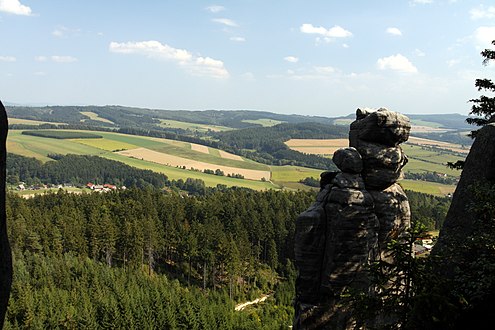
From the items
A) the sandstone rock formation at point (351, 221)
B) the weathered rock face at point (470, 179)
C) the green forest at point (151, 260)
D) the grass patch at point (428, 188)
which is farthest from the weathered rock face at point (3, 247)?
the grass patch at point (428, 188)

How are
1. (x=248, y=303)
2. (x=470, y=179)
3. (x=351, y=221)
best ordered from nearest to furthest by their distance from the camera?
(x=470, y=179)
(x=351, y=221)
(x=248, y=303)

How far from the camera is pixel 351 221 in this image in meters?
21.6

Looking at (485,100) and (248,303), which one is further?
(248,303)

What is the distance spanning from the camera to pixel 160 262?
9206 cm

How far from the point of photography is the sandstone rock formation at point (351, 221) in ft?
70.5

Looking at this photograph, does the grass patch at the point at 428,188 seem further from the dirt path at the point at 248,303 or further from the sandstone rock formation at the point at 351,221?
the sandstone rock formation at the point at 351,221

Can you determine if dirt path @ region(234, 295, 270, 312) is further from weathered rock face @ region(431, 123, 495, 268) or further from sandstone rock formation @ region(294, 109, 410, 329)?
weathered rock face @ region(431, 123, 495, 268)

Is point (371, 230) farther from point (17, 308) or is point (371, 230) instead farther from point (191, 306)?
point (17, 308)

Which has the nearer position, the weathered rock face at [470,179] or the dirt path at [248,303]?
the weathered rock face at [470,179]

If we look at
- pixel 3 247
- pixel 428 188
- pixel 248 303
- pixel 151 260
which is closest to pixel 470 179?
pixel 3 247

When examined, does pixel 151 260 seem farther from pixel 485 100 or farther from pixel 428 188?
pixel 428 188

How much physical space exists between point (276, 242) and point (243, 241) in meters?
16.0

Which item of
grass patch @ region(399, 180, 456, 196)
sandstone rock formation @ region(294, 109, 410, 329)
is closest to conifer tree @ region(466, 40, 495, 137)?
sandstone rock formation @ region(294, 109, 410, 329)

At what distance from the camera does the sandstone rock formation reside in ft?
70.5
